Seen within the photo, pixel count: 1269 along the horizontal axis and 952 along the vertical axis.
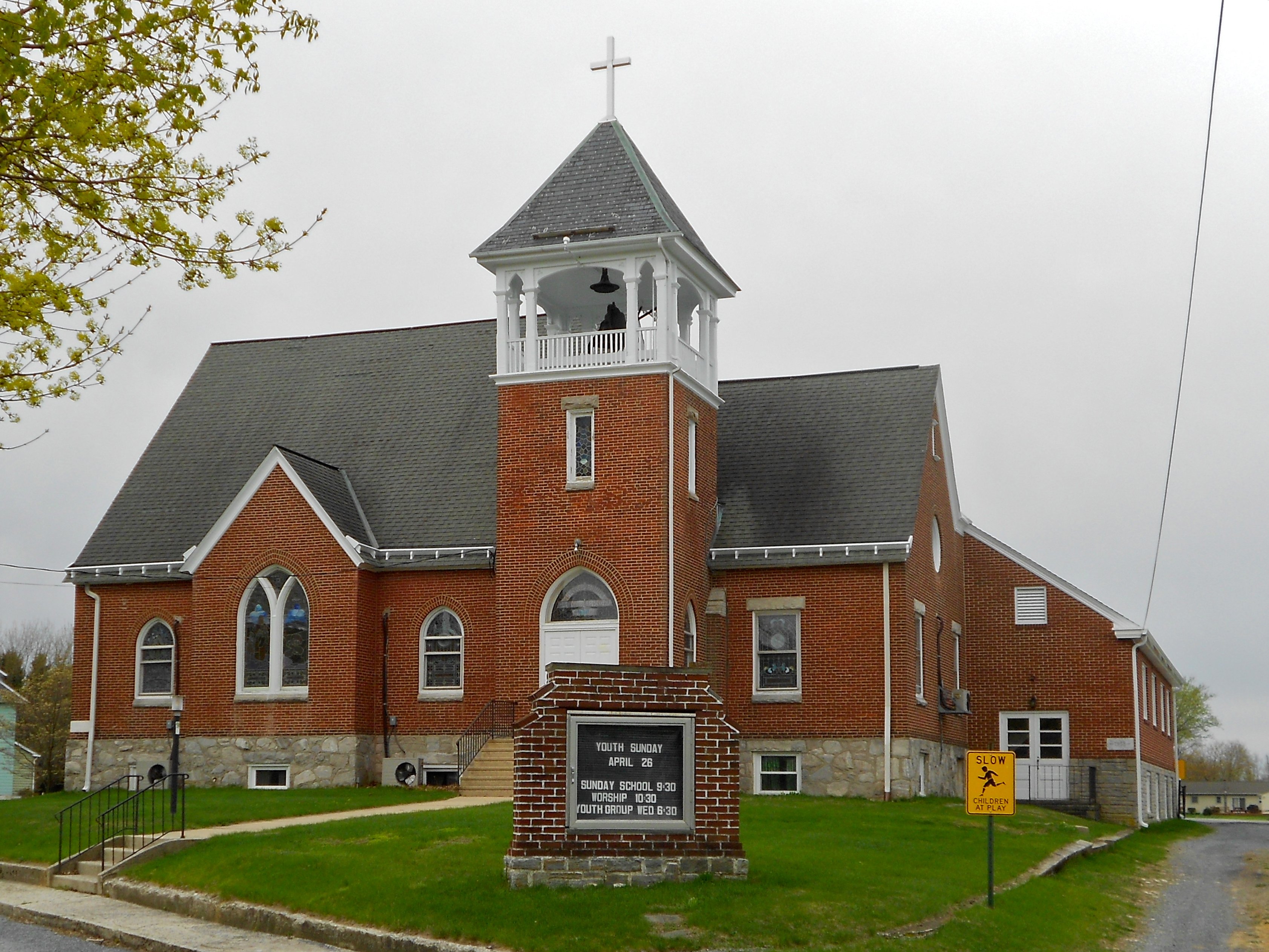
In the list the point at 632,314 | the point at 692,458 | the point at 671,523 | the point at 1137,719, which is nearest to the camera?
the point at 671,523

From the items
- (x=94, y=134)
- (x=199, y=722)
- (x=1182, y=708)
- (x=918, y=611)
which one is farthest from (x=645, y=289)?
(x=1182, y=708)

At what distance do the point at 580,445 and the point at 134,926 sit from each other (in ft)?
49.2

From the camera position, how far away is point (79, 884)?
18.2m

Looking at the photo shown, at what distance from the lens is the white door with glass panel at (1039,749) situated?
34.0 m

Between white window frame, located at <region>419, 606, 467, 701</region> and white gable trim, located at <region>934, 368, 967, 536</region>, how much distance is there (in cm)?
1114

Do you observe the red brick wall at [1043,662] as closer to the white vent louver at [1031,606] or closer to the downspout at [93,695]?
the white vent louver at [1031,606]

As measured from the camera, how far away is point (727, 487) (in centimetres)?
3180

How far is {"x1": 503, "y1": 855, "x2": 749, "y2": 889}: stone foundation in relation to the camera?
15203mm

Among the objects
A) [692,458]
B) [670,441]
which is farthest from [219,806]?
[692,458]

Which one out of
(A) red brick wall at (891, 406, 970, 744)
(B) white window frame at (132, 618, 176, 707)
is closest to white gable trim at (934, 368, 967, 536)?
(A) red brick wall at (891, 406, 970, 744)

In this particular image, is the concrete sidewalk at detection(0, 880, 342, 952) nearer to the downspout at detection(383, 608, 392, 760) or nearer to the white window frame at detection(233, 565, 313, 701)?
the white window frame at detection(233, 565, 313, 701)

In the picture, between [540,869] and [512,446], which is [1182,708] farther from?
[540,869]

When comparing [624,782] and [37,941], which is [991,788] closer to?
[624,782]

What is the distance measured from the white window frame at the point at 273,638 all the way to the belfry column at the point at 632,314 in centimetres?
803
